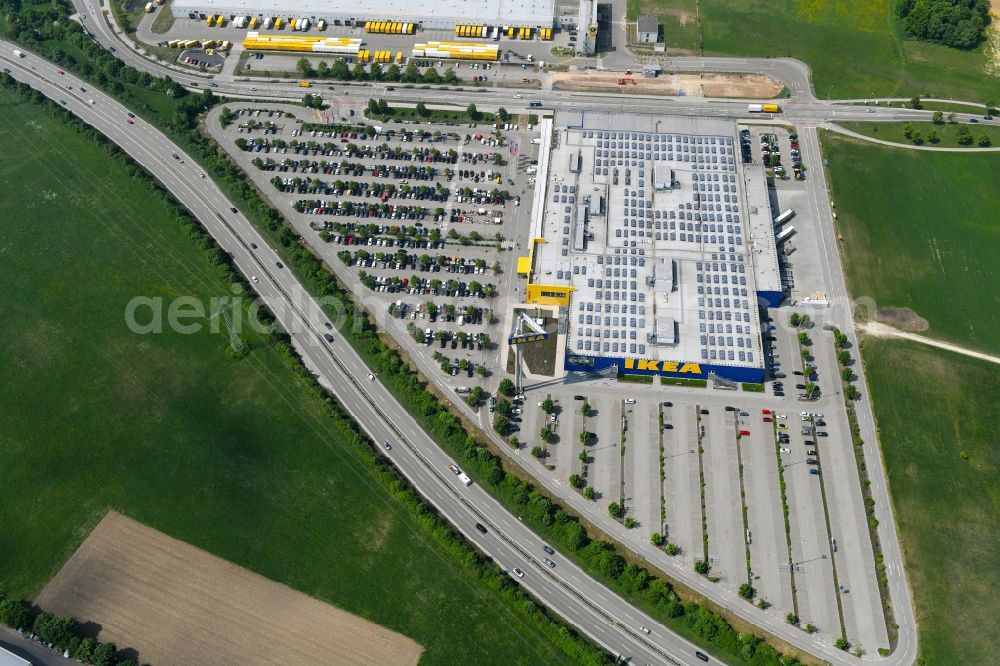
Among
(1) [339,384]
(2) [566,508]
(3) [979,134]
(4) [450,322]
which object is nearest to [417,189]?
(4) [450,322]

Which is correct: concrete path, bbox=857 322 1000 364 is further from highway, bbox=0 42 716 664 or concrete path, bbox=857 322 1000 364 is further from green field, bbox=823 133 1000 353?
highway, bbox=0 42 716 664

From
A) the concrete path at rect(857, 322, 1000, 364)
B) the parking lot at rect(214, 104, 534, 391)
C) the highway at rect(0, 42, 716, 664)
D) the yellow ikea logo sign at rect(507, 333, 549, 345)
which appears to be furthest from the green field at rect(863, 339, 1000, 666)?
the parking lot at rect(214, 104, 534, 391)

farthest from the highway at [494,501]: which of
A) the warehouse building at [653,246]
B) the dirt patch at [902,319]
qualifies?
the warehouse building at [653,246]

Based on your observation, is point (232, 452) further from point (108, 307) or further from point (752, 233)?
point (752, 233)

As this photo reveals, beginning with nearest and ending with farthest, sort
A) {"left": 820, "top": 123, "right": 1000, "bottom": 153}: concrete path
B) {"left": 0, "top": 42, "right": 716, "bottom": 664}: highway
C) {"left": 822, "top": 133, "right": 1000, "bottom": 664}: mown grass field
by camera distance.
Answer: {"left": 0, "top": 42, "right": 716, "bottom": 664}: highway < {"left": 822, "top": 133, "right": 1000, "bottom": 664}: mown grass field < {"left": 820, "top": 123, "right": 1000, "bottom": 153}: concrete path

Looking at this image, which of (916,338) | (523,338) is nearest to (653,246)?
(523,338)

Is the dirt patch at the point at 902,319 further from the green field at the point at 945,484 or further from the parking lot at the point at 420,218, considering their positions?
the parking lot at the point at 420,218
